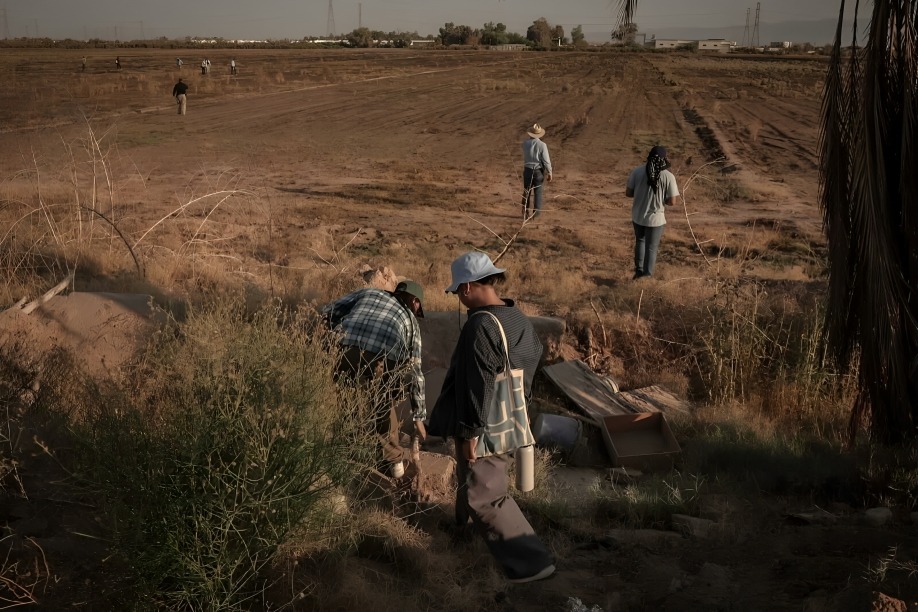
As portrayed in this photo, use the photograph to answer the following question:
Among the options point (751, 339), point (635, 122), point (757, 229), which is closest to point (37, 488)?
point (751, 339)

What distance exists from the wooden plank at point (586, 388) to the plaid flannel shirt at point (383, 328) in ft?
8.60

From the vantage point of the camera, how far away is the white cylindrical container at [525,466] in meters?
4.69

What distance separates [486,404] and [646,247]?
719cm

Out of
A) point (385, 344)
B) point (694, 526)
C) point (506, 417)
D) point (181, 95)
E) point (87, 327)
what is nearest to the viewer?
point (506, 417)

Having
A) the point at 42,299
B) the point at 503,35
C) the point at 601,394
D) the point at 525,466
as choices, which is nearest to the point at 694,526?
the point at 525,466

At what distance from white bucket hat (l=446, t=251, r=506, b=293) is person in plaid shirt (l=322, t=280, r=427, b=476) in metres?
1.03

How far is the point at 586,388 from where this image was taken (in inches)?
329

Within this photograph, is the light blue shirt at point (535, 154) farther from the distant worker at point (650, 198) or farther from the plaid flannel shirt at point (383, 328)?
the plaid flannel shirt at point (383, 328)

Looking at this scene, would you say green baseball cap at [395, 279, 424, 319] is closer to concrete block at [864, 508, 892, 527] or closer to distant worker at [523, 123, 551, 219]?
concrete block at [864, 508, 892, 527]

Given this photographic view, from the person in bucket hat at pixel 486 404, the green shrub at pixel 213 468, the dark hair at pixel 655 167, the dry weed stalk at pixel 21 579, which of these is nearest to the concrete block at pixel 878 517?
the person in bucket hat at pixel 486 404

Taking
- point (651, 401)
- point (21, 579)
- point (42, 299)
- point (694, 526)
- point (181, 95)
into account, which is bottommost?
point (651, 401)

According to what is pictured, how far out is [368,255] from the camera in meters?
13.1

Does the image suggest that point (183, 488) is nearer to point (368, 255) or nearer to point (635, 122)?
point (368, 255)

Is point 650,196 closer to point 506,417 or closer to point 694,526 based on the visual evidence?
point 694,526
